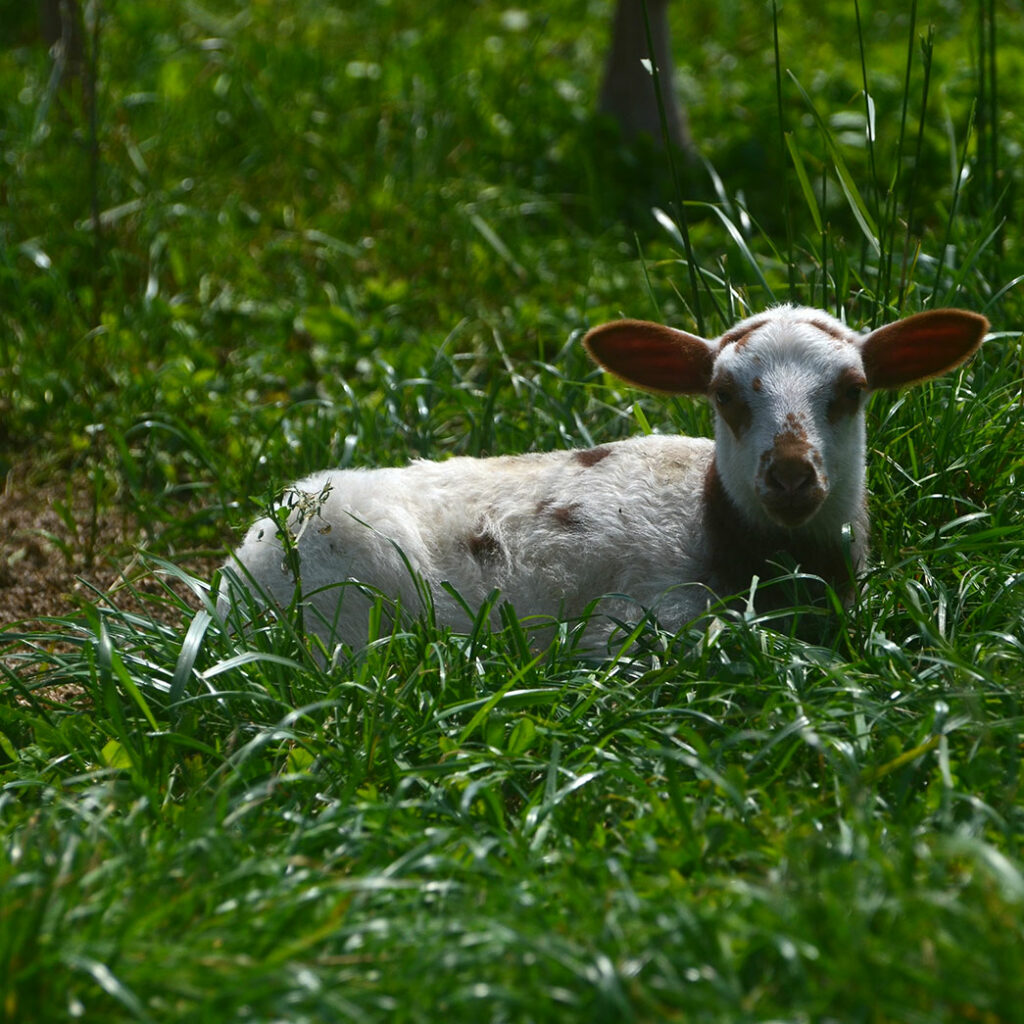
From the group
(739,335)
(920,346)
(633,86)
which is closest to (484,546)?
(739,335)

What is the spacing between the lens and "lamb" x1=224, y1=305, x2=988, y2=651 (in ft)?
12.5

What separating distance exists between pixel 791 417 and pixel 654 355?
0.63m

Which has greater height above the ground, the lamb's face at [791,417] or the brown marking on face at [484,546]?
the lamb's face at [791,417]

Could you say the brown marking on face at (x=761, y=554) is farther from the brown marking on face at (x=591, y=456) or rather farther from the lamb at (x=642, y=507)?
the brown marking on face at (x=591, y=456)

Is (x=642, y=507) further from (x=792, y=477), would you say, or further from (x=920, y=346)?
(x=920, y=346)

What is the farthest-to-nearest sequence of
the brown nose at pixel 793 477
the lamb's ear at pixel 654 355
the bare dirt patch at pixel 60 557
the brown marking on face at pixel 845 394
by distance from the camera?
the bare dirt patch at pixel 60 557 → the lamb's ear at pixel 654 355 → the brown marking on face at pixel 845 394 → the brown nose at pixel 793 477

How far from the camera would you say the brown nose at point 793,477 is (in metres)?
3.62

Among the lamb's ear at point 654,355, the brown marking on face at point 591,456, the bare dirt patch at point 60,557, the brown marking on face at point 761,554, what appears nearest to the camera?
the brown marking on face at point 761,554

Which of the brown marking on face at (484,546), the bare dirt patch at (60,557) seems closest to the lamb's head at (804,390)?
the brown marking on face at (484,546)

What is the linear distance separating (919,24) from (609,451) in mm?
6782

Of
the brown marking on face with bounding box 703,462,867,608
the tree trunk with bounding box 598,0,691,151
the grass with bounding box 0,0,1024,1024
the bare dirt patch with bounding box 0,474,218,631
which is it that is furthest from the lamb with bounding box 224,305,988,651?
the tree trunk with bounding box 598,0,691,151

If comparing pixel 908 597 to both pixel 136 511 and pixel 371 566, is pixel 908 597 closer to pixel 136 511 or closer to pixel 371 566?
pixel 371 566

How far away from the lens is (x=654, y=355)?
420cm

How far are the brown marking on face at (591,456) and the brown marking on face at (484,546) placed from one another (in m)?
0.40
